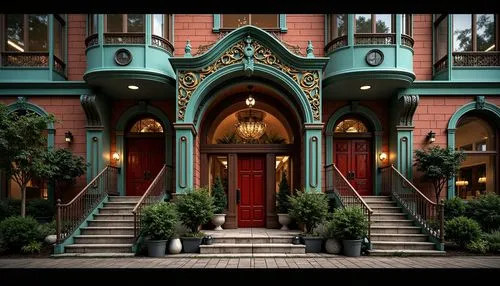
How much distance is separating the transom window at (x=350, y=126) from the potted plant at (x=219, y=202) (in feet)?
13.5

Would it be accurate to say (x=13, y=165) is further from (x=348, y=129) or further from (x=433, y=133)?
(x=433, y=133)

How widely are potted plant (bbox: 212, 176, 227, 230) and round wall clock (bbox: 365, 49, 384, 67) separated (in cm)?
558

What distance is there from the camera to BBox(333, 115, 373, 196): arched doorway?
508 inches

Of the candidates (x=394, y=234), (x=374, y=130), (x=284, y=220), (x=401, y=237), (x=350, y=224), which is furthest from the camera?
(x=374, y=130)

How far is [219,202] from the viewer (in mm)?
12062

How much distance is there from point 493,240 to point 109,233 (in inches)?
369

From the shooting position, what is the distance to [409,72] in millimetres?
11445

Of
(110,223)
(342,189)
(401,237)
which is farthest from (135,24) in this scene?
(401,237)

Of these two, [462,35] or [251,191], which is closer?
[462,35]

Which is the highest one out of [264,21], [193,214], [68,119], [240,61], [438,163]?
[264,21]

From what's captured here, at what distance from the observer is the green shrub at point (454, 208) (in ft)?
35.5

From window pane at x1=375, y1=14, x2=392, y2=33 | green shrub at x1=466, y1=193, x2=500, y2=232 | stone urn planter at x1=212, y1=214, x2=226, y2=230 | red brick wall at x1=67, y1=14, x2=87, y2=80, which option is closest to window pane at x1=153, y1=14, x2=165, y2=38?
red brick wall at x1=67, y1=14, x2=87, y2=80

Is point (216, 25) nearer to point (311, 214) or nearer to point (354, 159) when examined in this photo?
point (354, 159)
